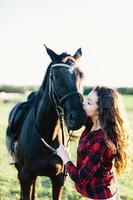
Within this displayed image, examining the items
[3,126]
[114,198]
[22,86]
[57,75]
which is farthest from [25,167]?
[22,86]

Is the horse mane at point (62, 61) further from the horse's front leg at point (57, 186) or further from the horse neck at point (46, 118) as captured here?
the horse's front leg at point (57, 186)

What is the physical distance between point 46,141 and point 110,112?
1.79 metres

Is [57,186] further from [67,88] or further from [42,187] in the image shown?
[42,187]

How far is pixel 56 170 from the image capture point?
15.6 feet

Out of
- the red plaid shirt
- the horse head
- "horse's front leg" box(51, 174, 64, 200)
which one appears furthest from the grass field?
the red plaid shirt

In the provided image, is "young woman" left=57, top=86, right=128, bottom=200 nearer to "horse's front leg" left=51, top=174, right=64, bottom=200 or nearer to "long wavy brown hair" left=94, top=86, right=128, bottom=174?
"long wavy brown hair" left=94, top=86, right=128, bottom=174

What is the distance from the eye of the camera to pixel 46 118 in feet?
15.4

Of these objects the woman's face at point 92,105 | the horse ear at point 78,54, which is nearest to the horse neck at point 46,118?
the horse ear at point 78,54

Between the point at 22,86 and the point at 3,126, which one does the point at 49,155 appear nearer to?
the point at 3,126

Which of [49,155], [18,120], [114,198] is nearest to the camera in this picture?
[114,198]

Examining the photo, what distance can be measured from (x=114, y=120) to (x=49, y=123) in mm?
1699

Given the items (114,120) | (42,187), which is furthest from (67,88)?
(42,187)

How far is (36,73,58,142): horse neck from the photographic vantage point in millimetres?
4652

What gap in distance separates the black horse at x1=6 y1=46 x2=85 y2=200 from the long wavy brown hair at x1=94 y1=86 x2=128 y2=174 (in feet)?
2.48
